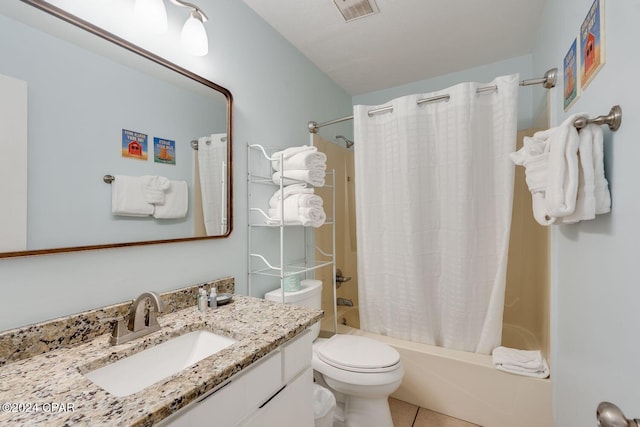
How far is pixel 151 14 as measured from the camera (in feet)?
3.41

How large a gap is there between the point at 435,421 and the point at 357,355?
67 cm

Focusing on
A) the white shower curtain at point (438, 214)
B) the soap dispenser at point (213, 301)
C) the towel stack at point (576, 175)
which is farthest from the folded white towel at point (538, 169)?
the soap dispenser at point (213, 301)

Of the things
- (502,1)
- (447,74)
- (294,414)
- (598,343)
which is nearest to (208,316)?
(294,414)

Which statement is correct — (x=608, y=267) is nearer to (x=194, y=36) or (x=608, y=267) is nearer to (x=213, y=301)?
(x=213, y=301)

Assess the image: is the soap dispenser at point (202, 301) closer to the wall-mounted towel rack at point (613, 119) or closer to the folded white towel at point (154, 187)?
the folded white towel at point (154, 187)

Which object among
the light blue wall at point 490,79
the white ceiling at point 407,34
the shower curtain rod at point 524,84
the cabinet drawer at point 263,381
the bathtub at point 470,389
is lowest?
the bathtub at point 470,389

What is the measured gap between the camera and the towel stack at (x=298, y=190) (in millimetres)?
1607

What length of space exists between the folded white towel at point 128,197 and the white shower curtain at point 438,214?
133 cm

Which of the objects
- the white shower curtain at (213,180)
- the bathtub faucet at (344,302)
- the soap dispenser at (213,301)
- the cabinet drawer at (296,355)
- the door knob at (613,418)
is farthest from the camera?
the bathtub faucet at (344,302)

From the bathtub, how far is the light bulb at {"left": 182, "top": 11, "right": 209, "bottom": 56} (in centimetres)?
193

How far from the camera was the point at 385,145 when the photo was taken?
191 cm

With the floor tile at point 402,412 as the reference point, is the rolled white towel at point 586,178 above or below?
above

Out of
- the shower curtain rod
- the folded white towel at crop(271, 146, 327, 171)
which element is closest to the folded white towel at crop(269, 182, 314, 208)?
the folded white towel at crop(271, 146, 327, 171)

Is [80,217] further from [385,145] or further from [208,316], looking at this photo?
[385,145]
